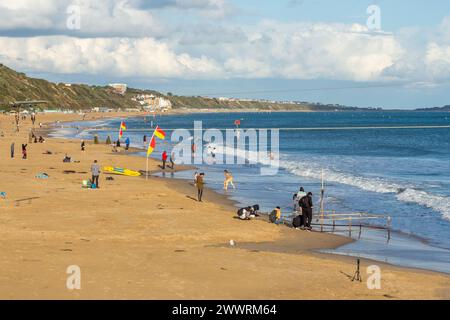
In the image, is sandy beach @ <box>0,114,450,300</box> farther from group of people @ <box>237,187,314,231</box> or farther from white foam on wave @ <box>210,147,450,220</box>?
white foam on wave @ <box>210,147,450,220</box>

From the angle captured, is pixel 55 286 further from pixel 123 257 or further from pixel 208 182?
pixel 208 182

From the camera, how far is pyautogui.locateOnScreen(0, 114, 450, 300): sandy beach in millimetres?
13406

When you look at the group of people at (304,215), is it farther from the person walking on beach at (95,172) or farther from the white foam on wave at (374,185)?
the person walking on beach at (95,172)

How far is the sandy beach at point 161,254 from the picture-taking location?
13406 millimetres

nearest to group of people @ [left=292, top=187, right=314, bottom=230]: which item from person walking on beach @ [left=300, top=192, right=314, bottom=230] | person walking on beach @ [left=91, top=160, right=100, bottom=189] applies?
person walking on beach @ [left=300, top=192, right=314, bottom=230]

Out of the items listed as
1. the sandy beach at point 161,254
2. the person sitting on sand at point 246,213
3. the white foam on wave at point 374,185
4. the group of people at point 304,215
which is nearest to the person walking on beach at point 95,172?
the sandy beach at point 161,254

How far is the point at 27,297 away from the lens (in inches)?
476

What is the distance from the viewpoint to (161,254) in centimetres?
1691

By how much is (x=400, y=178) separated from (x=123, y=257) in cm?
3020

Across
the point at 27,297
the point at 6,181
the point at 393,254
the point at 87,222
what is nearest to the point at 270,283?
the point at 27,297

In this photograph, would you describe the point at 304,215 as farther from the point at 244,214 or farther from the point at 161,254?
the point at 161,254

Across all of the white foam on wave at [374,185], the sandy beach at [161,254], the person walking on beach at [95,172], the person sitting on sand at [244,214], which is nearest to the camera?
the sandy beach at [161,254]

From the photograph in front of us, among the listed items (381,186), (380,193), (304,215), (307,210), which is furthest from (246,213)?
(381,186)
